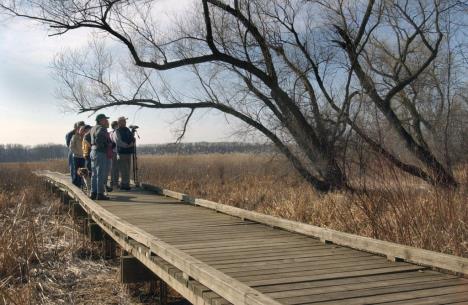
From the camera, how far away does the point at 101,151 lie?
9914mm

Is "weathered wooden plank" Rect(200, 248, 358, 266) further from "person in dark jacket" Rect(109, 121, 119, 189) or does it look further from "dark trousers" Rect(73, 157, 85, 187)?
"dark trousers" Rect(73, 157, 85, 187)

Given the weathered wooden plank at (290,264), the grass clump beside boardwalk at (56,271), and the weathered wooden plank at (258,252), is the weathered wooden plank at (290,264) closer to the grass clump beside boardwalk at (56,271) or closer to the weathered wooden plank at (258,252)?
the weathered wooden plank at (258,252)

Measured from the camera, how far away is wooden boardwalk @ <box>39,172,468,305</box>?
388 centimetres

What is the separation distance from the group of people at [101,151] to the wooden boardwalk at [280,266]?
103 inches

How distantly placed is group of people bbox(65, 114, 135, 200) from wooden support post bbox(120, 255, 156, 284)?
3690 millimetres

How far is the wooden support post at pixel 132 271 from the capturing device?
6492mm

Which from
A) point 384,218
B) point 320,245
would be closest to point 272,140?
point 384,218

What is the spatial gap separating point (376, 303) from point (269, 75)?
10747 mm

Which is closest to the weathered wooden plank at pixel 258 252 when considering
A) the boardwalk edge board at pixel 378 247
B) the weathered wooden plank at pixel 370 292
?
the boardwalk edge board at pixel 378 247

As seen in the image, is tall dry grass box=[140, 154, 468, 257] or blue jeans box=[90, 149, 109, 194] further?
blue jeans box=[90, 149, 109, 194]

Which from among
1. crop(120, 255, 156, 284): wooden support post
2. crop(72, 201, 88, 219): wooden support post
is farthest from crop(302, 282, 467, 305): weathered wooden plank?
crop(72, 201, 88, 219): wooden support post

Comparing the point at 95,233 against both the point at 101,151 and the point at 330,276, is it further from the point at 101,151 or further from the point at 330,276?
the point at 330,276

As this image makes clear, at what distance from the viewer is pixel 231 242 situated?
6129 millimetres

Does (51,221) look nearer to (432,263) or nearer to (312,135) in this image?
(312,135)
